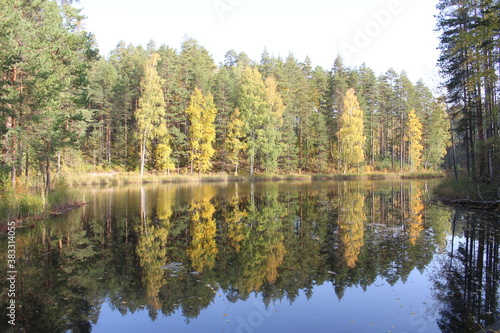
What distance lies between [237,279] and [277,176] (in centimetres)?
4204

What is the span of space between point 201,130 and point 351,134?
75.9ft

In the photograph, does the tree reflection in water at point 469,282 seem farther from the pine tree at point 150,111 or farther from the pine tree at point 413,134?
the pine tree at point 413,134

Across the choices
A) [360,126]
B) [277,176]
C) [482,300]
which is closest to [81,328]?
[482,300]

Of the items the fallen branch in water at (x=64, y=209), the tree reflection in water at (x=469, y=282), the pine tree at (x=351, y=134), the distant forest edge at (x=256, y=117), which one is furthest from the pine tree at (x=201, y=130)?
the tree reflection in water at (x=469, y=282)

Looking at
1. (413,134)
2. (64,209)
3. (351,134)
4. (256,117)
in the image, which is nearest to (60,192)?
(64,209)

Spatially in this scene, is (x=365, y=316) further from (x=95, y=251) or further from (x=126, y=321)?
(x=95, y=251)

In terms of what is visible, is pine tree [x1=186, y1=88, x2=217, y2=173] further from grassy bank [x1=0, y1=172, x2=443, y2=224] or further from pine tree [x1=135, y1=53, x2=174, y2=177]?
pine tree [x1=135, y1=53, x2=174, y2=177]

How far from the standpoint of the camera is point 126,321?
661 centimetres

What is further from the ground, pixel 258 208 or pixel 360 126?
pixel 360 126

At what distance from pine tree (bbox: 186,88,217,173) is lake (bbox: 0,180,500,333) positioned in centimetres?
3344

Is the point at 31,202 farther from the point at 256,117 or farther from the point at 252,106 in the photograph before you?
the point at 252,106

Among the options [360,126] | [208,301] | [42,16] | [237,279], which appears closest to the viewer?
[208,301]

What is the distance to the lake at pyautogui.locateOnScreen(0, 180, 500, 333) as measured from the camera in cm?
655

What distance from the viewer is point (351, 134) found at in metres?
54.7
